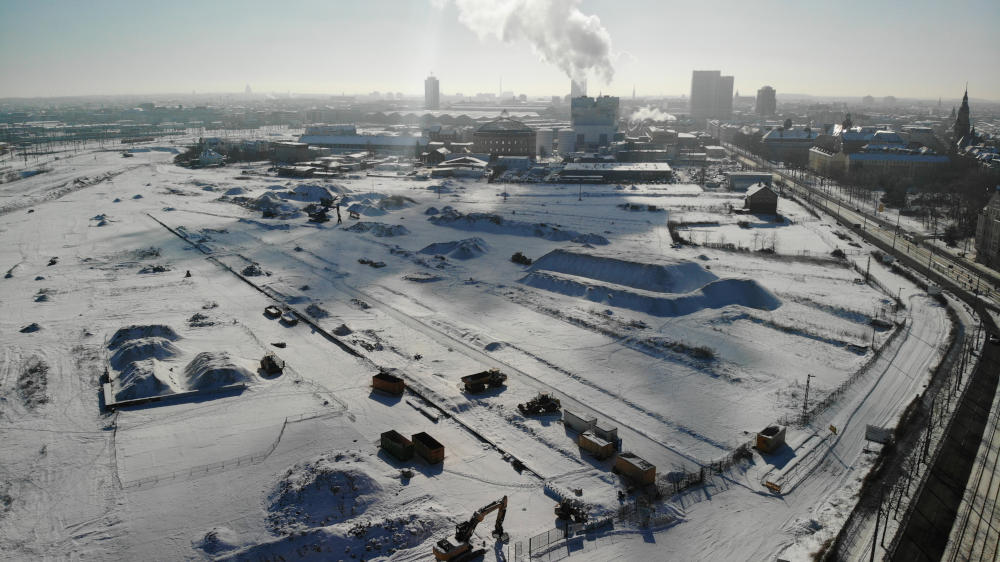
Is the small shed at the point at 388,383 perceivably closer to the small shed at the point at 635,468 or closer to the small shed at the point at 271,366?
the small shed at the point at 271,366

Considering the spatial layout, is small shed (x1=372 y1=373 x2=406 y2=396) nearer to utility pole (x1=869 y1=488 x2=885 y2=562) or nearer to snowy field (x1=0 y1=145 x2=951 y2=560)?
snowy field (x1=0 y1=145 x2=951 y2=560)

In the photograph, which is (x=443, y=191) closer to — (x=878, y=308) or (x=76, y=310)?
(x=76, y=310)

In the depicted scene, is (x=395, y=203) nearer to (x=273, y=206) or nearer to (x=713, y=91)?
(x=273, y=206)

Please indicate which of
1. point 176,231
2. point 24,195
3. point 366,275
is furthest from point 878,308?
point 24,195

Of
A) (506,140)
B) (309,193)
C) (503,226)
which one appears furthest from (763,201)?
(506,140)

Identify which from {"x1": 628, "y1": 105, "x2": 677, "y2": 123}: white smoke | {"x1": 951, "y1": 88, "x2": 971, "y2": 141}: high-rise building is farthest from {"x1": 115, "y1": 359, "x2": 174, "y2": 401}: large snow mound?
{"x1": 628, "y1": 105, "x2": 677, "y2": 123}: white smoke

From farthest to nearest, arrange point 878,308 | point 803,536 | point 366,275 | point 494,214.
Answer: point 494,214 → point 366,275 → point 878,308 → point 803,536

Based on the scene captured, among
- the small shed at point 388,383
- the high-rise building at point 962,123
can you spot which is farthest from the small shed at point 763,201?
the high-rise building at point 962,123
